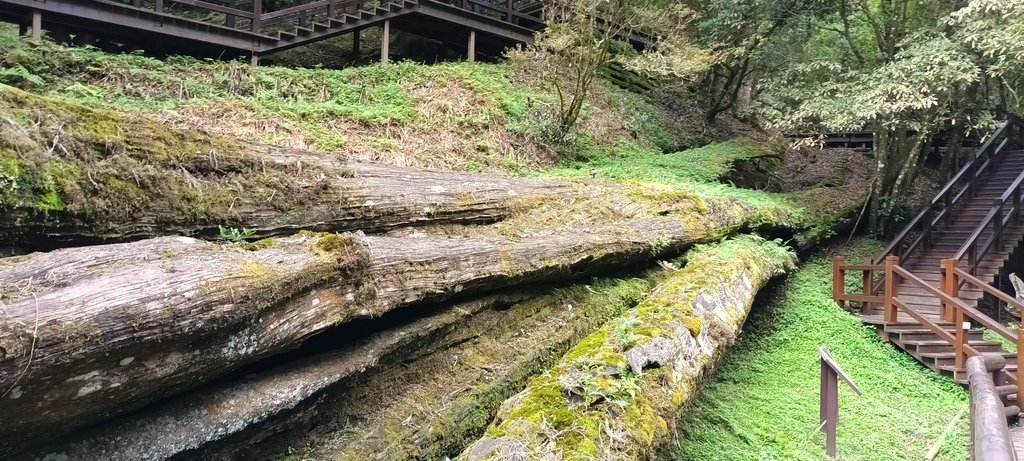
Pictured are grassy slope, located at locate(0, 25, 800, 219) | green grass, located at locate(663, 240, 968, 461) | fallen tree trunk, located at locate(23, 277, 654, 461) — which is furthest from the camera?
grassy slope, located at locate(0, 25, 800, 219)

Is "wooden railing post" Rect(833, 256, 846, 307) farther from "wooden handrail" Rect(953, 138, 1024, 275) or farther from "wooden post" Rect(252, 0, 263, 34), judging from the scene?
"wooden post" Rect(252, 0, 263, 34)

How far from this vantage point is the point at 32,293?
91.2 inches

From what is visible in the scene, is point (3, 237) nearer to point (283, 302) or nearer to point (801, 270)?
point (283, 302)

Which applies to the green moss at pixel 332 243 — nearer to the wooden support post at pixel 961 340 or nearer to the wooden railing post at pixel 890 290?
the wooden support post at pixel 961 340

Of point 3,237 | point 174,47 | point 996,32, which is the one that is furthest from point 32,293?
point 174,47

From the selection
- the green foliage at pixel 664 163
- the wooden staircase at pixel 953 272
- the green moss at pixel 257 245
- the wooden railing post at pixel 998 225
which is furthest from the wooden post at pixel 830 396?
the wooden railing post at pixel 998 225

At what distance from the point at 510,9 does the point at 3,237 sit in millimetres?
16497

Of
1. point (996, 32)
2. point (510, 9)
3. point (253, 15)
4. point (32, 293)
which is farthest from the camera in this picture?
point (510, 9)

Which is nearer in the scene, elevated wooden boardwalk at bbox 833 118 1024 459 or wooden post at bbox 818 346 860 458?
wooden post at bbox 818 346 860 458

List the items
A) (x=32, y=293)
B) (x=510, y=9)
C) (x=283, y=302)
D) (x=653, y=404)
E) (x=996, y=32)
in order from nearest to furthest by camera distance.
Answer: (x=32, y=293)
(x=283, y=302)
(x=653, y=404)
(x=996, y=32)
(x=510, y=9)

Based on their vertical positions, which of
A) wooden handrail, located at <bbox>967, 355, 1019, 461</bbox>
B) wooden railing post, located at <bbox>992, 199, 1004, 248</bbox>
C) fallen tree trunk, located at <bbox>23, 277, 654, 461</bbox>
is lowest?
wooden handrail, located at <bbox>967, 355, 1019, 461</bbox>

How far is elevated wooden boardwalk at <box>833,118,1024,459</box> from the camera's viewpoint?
761 cm

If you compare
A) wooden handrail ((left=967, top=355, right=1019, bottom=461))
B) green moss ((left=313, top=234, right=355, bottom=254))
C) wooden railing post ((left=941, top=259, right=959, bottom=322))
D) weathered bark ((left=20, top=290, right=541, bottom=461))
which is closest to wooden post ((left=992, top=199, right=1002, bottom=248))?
wooden railing post ((left=941, top=259, right=959, bottom=322))

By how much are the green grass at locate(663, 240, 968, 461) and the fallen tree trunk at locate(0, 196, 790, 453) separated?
257 cm
